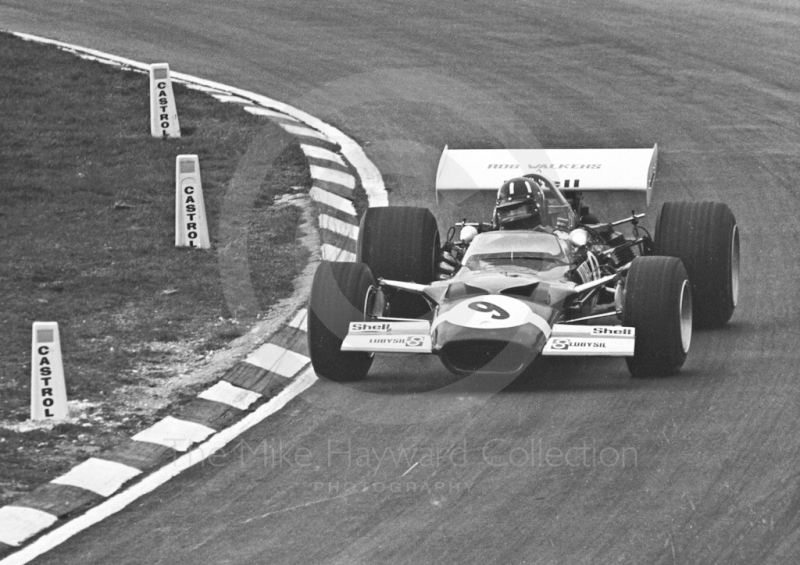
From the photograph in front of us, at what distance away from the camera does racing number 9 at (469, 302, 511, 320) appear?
34.0 feet

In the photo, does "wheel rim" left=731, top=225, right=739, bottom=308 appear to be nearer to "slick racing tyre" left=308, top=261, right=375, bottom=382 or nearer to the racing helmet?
the racing helmet

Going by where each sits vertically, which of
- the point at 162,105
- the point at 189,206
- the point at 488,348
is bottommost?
the point at 488,348

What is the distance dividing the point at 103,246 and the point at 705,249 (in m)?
5.72

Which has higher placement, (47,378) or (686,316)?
(686,316)

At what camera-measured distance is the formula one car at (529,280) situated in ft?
34.3

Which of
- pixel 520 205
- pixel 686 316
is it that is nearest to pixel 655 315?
pixel 686 316

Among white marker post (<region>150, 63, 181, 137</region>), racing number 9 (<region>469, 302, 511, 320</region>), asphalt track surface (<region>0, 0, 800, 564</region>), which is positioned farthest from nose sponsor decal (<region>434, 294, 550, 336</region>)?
white marker post (<region>150, 63, 181, 137</region>)

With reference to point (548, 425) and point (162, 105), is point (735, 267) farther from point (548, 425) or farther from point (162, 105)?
point (162, 105)

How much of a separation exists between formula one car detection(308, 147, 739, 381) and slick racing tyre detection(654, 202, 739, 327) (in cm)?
1

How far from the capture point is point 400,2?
77.5 feet

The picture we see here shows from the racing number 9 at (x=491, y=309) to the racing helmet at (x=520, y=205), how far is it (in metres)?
1.77

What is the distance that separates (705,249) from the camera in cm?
1199

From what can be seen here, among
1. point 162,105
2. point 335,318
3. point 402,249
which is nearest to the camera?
point 335,318

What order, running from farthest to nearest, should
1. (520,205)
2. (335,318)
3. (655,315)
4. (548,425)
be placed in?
(520,205) < (335,318) < (655,315) < (548,425)
